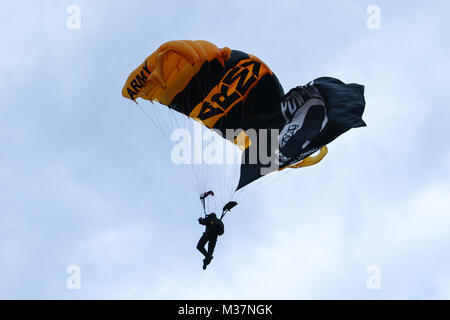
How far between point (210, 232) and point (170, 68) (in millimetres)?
4325

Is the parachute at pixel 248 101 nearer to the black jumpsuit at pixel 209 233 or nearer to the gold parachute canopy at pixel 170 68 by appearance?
the gold parachute canopy at pixel 170 68

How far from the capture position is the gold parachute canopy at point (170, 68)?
16141 millimetres

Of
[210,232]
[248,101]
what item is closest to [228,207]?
[210,232]

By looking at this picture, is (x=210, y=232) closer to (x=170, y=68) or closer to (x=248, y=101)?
(x=248, y=101)

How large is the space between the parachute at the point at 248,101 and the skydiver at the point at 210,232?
1.66 metres

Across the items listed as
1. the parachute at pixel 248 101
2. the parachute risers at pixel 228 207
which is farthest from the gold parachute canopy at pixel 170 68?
the parachute risers at pixel 228 207

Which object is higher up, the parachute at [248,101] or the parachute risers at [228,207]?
the parachute at [248,101]

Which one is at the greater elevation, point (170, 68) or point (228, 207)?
point (170, 68)

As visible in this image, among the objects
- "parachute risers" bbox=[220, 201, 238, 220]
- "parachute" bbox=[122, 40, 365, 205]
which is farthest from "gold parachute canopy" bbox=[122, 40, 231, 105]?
"parachute risers" bbox=[220, 201, 238, 220]

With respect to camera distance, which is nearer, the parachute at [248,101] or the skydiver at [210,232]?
the skydiver at [210,232]

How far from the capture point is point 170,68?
1695 centimetres

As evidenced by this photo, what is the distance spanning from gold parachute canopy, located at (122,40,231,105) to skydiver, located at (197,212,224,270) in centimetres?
335

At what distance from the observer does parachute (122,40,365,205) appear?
16.1 m
